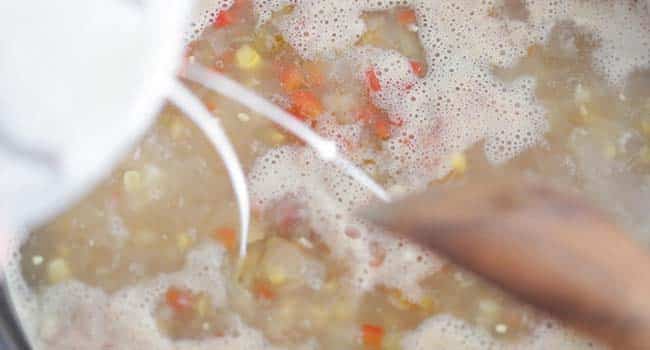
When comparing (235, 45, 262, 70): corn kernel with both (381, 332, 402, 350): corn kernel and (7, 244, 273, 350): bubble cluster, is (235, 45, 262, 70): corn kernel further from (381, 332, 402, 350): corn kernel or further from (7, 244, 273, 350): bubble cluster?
(381, 332, 402, 350): corn kernel

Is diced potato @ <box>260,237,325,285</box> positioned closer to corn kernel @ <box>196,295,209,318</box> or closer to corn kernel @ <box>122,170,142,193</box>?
corn kernel @ <box>196,295,209,318</box>

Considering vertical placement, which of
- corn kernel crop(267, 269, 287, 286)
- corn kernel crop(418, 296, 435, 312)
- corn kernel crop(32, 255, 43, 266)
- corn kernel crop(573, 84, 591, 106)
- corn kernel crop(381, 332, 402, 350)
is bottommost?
corn kernel crop(381, 332, 402, 350)

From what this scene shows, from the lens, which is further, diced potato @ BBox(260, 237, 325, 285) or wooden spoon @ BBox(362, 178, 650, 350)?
diced potato @ BBox(260, 237, 325, 285)

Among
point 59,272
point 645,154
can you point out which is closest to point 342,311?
point 59,272

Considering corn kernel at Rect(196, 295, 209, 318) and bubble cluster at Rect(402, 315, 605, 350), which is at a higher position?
corn kernel at Rect(196, 295, 209, 318)

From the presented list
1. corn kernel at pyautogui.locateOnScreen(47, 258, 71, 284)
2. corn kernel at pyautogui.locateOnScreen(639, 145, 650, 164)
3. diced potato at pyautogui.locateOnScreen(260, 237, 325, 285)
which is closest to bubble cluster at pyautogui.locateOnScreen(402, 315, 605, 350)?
diced potato at pyautogui.locateOnScreen(260, 237, 325, 285)

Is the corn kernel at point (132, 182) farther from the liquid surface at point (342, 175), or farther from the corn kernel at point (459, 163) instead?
the corn kernel at point (459, 163)

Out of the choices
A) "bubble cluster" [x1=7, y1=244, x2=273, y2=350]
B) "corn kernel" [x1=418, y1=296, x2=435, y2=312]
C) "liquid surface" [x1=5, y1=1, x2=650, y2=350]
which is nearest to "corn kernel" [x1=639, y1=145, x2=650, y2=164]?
"liquid surface" [x1=5, y1=1, x2=650, y2=350]

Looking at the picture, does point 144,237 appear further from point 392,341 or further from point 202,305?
point 392,341
